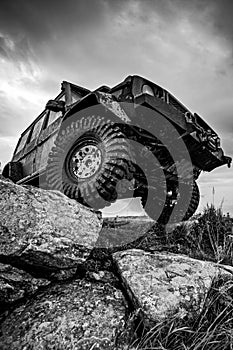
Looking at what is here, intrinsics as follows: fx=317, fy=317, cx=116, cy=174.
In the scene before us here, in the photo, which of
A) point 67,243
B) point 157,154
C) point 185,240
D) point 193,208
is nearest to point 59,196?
point 67,243

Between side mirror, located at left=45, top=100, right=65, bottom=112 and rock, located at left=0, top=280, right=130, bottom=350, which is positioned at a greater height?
side mirror, located at left=45, top=100, right=65, bottom=112

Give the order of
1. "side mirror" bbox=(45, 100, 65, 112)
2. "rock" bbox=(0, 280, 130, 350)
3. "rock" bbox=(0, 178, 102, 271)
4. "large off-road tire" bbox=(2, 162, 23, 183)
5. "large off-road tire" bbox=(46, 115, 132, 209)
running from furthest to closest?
"large off-road tire" bbox=(2, 162, 23, 183) < "side mirror" bbox=(45, 100, 65, 112) < "large off-road tire" bbox=(46, 115, 132, 209) < "rock" bbox=(0, 178, 102, 271) < "rock" bbox=(0, 280, 130, 350)

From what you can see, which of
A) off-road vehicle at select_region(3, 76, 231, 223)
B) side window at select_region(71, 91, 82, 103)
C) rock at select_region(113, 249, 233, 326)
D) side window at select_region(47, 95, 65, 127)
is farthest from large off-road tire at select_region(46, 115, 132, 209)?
rock at select_region(113, 249, 233, 326)

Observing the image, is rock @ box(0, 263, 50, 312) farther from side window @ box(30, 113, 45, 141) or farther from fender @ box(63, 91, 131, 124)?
side window @ box(30, 113, 45, 141)

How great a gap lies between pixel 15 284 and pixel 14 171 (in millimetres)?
4785

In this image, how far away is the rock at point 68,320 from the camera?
1.90 m

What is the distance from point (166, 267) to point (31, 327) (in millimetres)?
1053

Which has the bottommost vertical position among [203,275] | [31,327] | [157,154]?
[31,327]

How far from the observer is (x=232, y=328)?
2.18 meters

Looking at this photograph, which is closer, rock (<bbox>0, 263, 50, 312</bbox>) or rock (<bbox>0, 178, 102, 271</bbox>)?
rock (<bbox>0, 263, 50, 312</bbox>)

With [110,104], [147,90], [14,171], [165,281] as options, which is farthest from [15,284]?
[14,171]

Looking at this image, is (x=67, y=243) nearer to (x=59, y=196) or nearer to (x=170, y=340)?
(x=59, y=196)

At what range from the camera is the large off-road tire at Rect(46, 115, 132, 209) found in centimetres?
414

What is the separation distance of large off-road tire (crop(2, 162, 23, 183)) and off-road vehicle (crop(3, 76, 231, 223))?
0.82 meters
